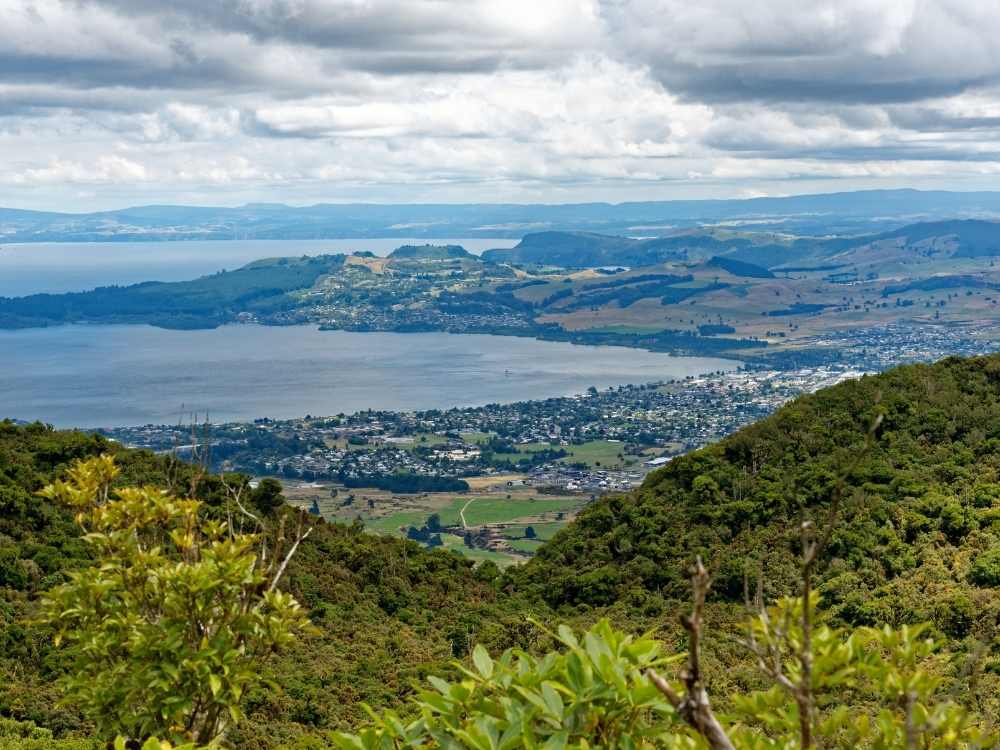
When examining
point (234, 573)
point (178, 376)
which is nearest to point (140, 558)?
point (234, 573)

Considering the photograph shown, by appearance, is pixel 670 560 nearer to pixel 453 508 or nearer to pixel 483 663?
pixel 483 663

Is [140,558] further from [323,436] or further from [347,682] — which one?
[323,436]

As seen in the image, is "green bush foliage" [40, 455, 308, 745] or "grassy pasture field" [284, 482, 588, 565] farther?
"grassy pasture field" [284, 482, 588, 565]

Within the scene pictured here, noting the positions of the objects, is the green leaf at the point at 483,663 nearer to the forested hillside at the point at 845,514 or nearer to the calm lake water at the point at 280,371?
the forested hillside at the point at 845,514

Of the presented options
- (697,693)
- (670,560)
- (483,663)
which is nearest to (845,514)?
(670,560)

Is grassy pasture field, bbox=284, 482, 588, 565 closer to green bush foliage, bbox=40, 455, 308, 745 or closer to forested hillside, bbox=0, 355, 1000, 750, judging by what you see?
forested hillside, bbox=0, 355, 1000, 750

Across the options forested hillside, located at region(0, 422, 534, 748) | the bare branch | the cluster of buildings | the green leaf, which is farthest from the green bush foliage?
the cluster of buildings
